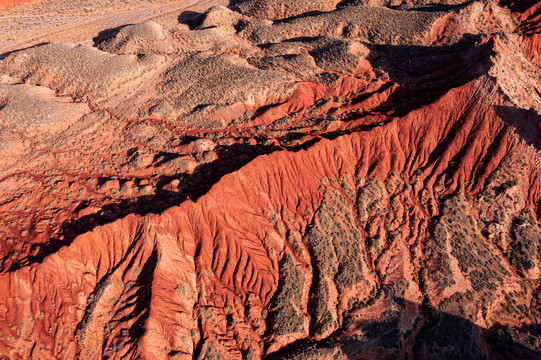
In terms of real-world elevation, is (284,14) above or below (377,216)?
above

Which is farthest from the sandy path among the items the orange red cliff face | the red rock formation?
the orange red cliff face

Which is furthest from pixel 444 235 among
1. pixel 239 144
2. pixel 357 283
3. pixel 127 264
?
pixel 127 264

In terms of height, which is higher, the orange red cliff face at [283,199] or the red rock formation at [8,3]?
the red rock formation at [8,3]

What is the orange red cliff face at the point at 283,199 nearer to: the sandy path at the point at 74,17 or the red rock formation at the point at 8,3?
the sandy path at the point at 74,17

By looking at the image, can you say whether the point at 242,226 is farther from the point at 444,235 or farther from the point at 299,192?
the point at 444,235

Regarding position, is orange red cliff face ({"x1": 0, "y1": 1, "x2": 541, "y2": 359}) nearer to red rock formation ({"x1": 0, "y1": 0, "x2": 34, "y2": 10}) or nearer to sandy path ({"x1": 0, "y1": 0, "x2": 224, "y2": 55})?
sandy path ({"x1": 0, "y1": 0, "x2": 224, "y2": 55})

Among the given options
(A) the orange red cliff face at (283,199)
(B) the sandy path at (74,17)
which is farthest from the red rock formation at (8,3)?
(A) the orange red cliff face at (283,199)

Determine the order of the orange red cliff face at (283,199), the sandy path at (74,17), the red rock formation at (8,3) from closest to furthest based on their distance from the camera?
the orange red cliff face at (283,199)
the sandy path at (74,17)
the red rock formation at (8,3)

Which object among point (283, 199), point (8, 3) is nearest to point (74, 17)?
point (8, 3)
